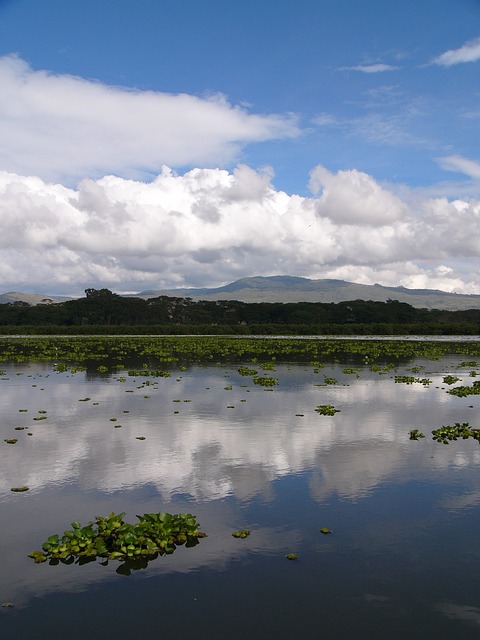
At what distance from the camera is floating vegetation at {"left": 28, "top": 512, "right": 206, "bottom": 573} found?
11.0 m

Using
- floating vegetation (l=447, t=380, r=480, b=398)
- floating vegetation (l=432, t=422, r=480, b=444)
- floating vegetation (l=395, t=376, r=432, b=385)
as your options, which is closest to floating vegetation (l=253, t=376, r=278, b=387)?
floating vegetation (l=395, t=376, r=432, b=385)

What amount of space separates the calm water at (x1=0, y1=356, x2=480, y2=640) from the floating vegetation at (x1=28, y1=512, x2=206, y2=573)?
0.33 metres

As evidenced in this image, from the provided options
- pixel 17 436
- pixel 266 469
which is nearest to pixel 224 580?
pixel 266 469

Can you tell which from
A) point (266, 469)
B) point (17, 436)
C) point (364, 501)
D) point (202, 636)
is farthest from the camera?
point (17, 436)

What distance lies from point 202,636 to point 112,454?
10036mm

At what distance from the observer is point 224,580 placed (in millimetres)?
10125

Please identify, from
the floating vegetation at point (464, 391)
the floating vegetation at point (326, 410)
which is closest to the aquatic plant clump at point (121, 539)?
the floating vegetation at point (326, 410)

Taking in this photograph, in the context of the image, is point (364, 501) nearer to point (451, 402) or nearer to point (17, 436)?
point (17, 436)

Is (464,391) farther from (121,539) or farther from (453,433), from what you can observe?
(121,539)

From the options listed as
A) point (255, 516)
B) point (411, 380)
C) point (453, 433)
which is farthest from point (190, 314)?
point (255, 516)

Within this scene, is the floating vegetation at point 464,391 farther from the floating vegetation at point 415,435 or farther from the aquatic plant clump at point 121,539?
the aquatic plant clump at point 121,539

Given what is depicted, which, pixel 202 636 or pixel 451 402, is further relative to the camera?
pixel 451 402

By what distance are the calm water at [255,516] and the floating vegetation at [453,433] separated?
0.45 meters

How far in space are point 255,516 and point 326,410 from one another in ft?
42.2
